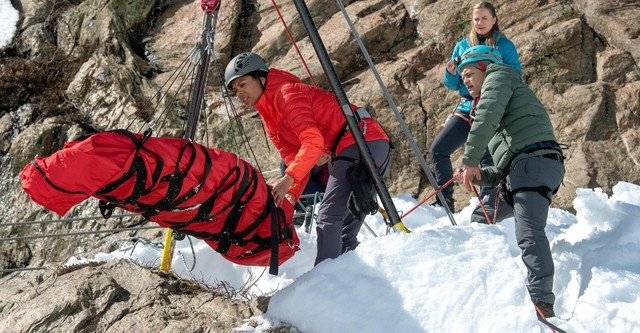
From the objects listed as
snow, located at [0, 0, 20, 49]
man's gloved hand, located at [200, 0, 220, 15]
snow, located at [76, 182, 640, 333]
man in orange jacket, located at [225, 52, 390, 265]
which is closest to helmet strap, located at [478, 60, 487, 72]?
man in orange jacket, located at [225, 52, 390, 265]

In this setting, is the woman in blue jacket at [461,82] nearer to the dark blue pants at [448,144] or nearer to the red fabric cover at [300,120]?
the dark blue pants at [448,144]

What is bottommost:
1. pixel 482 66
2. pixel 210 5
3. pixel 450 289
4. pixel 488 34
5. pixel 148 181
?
pixel 450 289

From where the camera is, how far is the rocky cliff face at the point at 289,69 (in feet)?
27.7

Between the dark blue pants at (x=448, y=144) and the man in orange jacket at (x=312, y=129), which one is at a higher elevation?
the man in orange jacket at (x=312, y=129)

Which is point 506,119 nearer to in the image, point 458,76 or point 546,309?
point 546,309

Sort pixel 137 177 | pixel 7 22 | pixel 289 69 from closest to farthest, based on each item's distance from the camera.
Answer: pixel 137 177, pixel 289 69, pixel 7 22

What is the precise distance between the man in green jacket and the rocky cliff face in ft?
11.5

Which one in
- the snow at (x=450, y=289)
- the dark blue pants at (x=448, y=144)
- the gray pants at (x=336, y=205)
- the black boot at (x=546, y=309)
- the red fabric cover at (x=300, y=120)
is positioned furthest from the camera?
the dark blue pants at (x=448, y=144)

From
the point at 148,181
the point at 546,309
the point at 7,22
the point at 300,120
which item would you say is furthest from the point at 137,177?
the point at 7,22

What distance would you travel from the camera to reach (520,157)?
14.2 feet

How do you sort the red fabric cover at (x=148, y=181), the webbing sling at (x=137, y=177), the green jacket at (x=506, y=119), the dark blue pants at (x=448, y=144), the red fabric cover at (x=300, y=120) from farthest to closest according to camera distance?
1. the dark blue pants at (x=448, y=144)
2. the green jacket at (x=506, y=119)
3. the red fabric cover at (x=300, y=120)
4. the webbing sling at (x=137, y=177)
5. the red fabric cover at (x=148, y=181)

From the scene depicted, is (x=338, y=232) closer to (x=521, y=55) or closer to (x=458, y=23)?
(x=521, y=55)

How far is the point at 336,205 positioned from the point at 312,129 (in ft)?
2.01

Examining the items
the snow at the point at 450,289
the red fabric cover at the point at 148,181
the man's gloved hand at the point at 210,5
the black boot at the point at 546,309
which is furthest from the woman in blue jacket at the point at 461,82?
the man's gloved hand at the point at 210,5
